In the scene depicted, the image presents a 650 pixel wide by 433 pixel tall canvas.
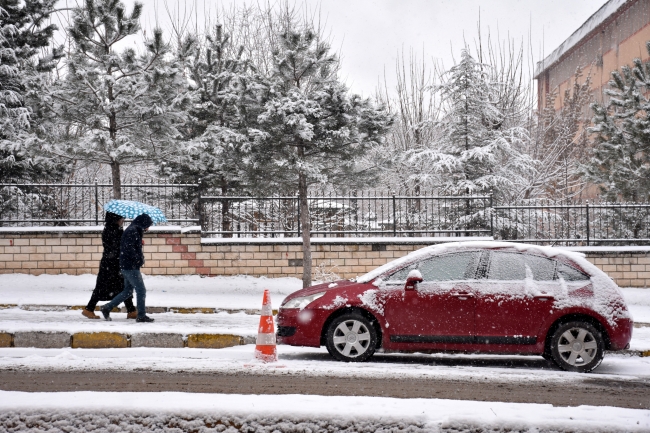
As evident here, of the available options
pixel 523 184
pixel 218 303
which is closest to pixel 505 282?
pixel 218 303

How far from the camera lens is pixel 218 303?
12.4 meters

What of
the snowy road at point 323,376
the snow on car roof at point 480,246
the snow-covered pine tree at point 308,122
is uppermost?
the snow-covered pine tree at point 308,122

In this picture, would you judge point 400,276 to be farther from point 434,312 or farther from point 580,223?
point 580,223

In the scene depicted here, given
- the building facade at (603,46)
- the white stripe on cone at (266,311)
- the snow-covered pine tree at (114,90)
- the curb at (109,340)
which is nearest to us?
the white stripe on cone at (266,311)

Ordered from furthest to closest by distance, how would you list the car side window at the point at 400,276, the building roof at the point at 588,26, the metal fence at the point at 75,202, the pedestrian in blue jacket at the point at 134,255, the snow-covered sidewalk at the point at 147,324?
the building roof at the point at 588,26 → the metal fence at the point at 75,202 → the pedestrian in blue jacket at the point at 134,255 → the snow-covered sidewalk at the point at 147,324 → the car side window at the point at 400,276

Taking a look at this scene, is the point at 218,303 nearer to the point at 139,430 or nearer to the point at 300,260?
the point at 300,260

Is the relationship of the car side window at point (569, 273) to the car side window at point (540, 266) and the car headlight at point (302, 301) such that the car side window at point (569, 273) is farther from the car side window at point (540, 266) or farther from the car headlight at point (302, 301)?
the car headlight at point (302, 301)

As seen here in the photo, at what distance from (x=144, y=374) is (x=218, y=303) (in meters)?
5.98

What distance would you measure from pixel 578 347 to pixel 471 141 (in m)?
11.1

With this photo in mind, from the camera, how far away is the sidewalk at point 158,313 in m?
8.78

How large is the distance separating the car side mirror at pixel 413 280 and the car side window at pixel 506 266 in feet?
2.91

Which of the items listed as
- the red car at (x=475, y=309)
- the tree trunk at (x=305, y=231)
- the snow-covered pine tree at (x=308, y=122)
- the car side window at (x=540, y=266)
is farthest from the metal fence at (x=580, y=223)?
the red car at (x=475, y=309)

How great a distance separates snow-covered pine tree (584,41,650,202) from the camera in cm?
1686

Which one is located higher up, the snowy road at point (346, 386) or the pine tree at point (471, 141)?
the pine tree at point (471, 141)
